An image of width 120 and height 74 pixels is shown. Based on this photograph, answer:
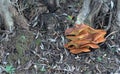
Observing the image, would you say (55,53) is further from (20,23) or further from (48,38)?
(20,23)

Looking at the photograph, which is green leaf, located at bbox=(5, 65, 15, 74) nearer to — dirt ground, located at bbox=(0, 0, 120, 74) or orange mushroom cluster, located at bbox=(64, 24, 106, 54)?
dirt ground, located at bbox=(0, 0, 120, 74)

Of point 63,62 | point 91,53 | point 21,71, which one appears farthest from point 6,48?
point 91,53

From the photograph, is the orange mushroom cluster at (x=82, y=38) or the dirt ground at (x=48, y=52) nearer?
the orange mushroom cluster at (x=82, y=38)

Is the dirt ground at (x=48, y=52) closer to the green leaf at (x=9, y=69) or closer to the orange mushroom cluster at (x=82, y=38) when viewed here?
the green leaf at (x=9, y=69)

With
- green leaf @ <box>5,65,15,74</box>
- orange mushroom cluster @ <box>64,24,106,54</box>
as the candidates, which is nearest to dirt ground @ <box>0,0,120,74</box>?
green leaf @ <box>5,65,15,74</box>

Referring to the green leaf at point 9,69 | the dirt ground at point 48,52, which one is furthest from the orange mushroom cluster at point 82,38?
the green leaf at point 9,69

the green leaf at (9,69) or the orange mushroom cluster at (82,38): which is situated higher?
the orange mushroom cluster at (82,38)

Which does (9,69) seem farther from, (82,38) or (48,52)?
(82,38)
